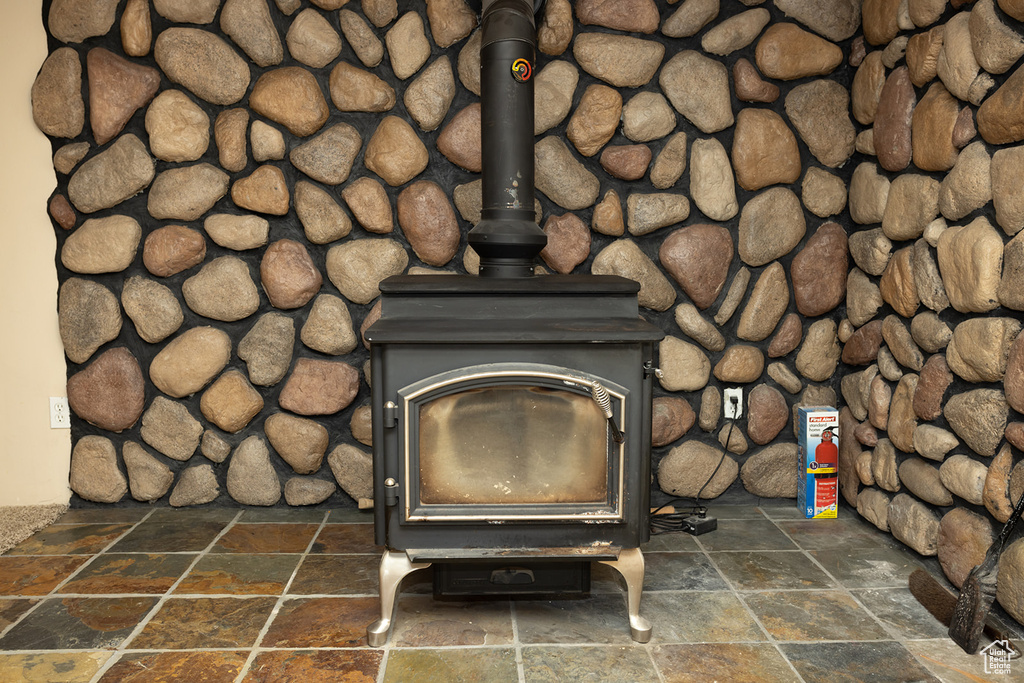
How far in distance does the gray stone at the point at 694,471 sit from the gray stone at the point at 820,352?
14.8 inches

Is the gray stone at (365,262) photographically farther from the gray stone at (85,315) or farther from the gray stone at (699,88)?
the gray stone at (699,88)

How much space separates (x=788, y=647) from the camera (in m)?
1.67

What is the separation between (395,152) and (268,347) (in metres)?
0.71

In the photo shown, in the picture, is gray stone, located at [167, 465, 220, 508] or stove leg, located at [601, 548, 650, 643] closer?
stove leg, located at [601, 548, 650, 643]

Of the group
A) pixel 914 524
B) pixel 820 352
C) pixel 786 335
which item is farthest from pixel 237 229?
pixel 914 524

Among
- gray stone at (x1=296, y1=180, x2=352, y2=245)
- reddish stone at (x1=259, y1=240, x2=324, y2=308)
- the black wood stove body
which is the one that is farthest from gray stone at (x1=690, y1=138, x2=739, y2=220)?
reddish stone at (x1=259, y1=240, x2=324, y2=308)

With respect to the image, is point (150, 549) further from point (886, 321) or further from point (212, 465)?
point (886, 321)

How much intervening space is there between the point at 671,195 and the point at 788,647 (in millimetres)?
1305

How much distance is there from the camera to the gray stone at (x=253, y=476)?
8.04ft

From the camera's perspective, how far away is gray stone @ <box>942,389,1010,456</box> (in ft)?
5.79

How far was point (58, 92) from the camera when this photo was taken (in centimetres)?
231

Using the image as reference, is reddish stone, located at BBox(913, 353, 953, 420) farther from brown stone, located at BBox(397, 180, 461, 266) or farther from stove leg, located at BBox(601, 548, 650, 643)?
brown stone, located at BBox(397, 180, 461, 266)

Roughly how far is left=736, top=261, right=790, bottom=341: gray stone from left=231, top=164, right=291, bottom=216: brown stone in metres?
1.44

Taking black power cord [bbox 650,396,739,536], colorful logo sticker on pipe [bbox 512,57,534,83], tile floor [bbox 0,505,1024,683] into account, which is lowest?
tile floor [bbox 0,505,1024,683]
